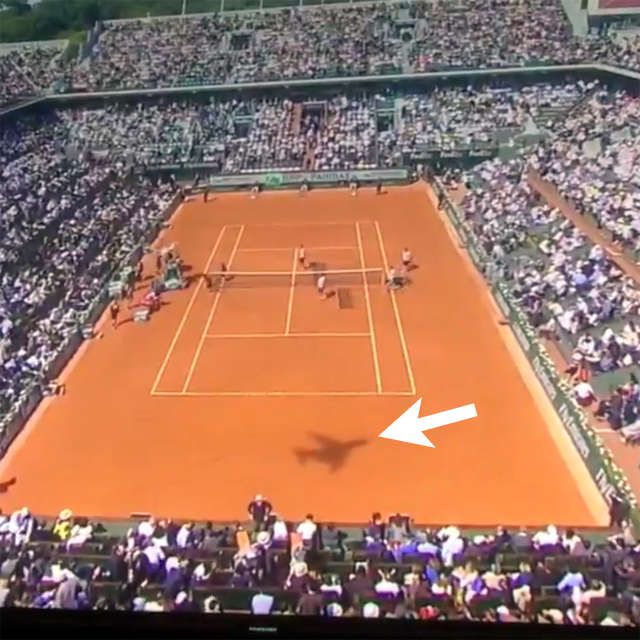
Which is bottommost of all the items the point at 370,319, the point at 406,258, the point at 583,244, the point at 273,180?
the point at 370,319

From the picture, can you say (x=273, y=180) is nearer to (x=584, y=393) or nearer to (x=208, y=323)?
(x=208, y=323)

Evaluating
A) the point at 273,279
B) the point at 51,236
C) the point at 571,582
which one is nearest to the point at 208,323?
the point at 273,279

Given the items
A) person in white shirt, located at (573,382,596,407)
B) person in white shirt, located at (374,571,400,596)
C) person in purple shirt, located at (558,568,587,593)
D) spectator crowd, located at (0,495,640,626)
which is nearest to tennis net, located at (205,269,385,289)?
person in white shirt, located at (573,382,596,407)

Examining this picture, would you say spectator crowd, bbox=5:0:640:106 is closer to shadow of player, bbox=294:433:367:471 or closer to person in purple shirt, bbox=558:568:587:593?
shadow of player, bbox=294:433:367:471

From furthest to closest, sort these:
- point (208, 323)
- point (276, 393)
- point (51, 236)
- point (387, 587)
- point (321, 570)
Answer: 1. point (51, 236)
2. point (208, 323)
3. point (276, 393)
4. point (321, 570)
5. point (387, 587)

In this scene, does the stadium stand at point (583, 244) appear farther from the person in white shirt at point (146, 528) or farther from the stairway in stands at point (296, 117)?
the person in white shirt at point (146, 528)

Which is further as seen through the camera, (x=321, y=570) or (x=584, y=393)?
(x=584, y=393)
